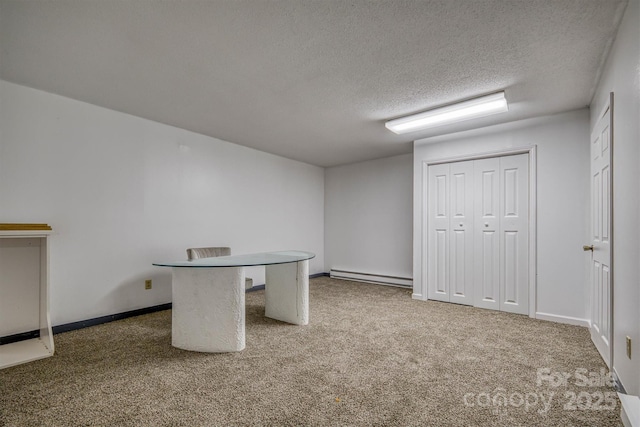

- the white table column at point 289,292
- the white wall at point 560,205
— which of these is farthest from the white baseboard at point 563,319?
the white table column at point 289,292

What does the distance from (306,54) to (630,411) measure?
281cm

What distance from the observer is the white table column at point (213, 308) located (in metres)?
2.52

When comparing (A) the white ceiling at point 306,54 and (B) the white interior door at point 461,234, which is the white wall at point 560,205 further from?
(B) the white interior door at point 461,234

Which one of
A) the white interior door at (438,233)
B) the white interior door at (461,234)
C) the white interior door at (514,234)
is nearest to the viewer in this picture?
the white interior door at (514,234)

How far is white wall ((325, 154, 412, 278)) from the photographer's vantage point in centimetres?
536

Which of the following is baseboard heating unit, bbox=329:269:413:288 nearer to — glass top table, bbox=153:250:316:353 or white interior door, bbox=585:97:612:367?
white interior door, bbox=585:97:612:367

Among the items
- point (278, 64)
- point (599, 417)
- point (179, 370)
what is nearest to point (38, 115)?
point (278, 64)

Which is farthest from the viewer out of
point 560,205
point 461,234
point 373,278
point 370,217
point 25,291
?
point 370,217

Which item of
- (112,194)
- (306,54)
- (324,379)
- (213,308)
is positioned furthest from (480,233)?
(112,194)

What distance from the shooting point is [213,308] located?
2529mm

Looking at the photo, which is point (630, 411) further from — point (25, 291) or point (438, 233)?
point (25, 291)

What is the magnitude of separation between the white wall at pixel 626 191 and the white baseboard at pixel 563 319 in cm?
138

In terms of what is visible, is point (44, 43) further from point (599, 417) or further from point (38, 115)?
point (599, 417)

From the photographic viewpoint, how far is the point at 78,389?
1962 mm
